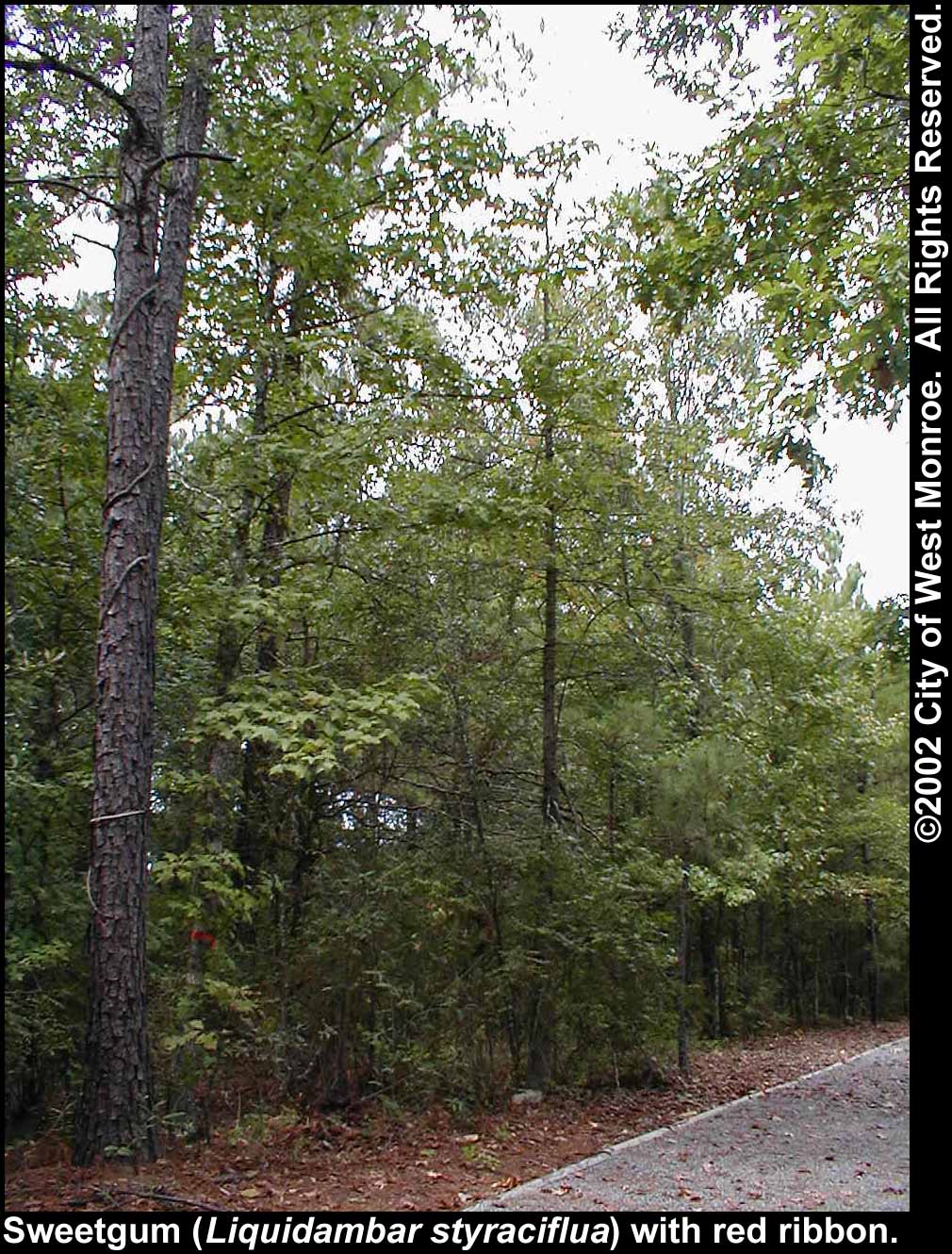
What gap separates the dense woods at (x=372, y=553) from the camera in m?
5.61

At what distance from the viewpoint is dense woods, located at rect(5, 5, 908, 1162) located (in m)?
5.61

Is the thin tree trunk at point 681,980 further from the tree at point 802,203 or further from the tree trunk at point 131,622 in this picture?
the tree trunk at point 131,622

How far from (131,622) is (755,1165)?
→ 4898 millimetres

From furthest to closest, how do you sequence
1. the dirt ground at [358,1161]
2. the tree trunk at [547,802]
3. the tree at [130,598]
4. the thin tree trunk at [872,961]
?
the thin tree trunk at [872,961], the tree trunk at [547,802], the tree at [130,598], the dirt ground at [358,1161]

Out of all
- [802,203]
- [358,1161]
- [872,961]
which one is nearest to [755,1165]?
[358,1161]

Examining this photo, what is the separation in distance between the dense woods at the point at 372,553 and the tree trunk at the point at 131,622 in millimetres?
23

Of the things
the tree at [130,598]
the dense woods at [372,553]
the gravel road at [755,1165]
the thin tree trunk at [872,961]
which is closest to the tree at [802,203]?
the dense woods at [372,553]

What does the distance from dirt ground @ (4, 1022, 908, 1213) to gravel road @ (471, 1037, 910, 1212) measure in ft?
0.99

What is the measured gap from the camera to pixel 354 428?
7121 millimetres

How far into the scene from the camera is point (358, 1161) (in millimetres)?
5867

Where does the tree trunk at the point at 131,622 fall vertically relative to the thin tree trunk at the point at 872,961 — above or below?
above

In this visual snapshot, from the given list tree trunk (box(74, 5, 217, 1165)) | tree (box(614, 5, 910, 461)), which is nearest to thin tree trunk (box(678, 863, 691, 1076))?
tree (box(614, 5, 910, 461))

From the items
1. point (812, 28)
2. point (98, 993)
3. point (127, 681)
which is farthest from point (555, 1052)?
point (812, 28)
